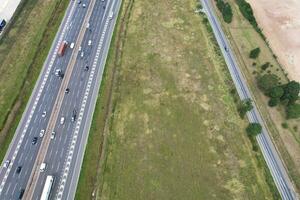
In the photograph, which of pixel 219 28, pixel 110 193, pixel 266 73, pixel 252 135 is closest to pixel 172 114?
pixel 252 135

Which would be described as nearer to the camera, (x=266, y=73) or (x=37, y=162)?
(x=37, y=162)

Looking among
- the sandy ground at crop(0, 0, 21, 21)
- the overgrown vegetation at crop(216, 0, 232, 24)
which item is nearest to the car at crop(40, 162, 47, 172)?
the sandy ground at crop(0, 0, 21, 21)

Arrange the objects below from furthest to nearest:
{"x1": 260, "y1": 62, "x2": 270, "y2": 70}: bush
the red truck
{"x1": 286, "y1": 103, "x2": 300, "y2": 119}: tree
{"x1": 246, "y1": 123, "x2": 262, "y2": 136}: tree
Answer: {"x1": 260, "y1": 62, "x2": 270, "y2": 70}: bush < the red truck < {"x1": 286, "y1": 103, "x2": 300, "y2": 119}: tree < {"x1": 246, "y1": 123, "x2": 262, "y2": 136}: tree

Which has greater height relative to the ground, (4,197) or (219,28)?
(219,28)

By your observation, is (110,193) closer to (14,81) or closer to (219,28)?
(14,81)

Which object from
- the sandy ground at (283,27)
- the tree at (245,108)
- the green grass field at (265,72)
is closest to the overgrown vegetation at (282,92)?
the green grass field at (265,72)

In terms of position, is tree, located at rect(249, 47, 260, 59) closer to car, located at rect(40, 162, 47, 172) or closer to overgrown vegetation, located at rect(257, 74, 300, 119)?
overgrown vegetation, located at rect(257, 74, 300, 119)

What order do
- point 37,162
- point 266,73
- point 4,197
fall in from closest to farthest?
point 4,197, point 37,162, point 266,73
